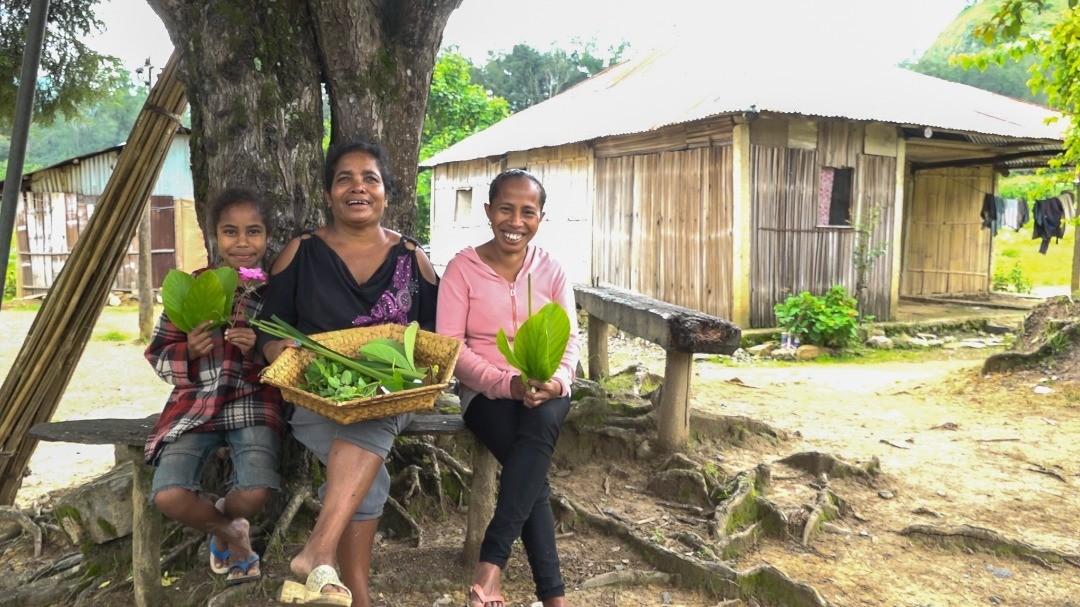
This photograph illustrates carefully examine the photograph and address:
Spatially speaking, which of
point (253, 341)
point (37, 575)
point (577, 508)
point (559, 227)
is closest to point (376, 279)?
point (253, 341)

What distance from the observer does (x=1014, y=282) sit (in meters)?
15.4

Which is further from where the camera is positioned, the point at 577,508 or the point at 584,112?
the point at 584,112

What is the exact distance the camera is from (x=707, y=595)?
293cm

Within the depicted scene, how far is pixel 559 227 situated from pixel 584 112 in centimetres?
190

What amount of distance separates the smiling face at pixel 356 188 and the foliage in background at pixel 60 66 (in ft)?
9.21

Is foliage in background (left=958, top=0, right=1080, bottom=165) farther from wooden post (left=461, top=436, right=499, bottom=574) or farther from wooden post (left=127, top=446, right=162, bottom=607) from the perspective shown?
wooden post (left=127, top=446, right=162, bottom=607)

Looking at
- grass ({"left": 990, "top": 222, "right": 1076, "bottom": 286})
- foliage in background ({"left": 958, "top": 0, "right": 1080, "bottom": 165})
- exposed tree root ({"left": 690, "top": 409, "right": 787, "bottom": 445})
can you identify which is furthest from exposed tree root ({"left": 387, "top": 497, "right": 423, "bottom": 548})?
grass ({"left": 990, "top": 222, "right": 1076, "bottom": 286})

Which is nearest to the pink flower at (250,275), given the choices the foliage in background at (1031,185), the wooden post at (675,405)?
the wooden post at (675,405)

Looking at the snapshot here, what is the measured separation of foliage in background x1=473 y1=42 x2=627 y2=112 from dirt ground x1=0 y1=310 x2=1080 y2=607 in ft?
111

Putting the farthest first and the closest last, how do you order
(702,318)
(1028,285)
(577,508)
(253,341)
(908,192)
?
1. (1028,285)
2. (908,192)
3. (702,318)
4. (577,508)
5. (253,341)

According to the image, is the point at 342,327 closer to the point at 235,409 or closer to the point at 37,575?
the point at 235,409

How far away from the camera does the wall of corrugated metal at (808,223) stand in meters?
9.41

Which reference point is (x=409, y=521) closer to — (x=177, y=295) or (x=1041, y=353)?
(x=177, y=295)

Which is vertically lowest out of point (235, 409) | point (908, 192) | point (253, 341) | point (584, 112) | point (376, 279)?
point (235, 409)
